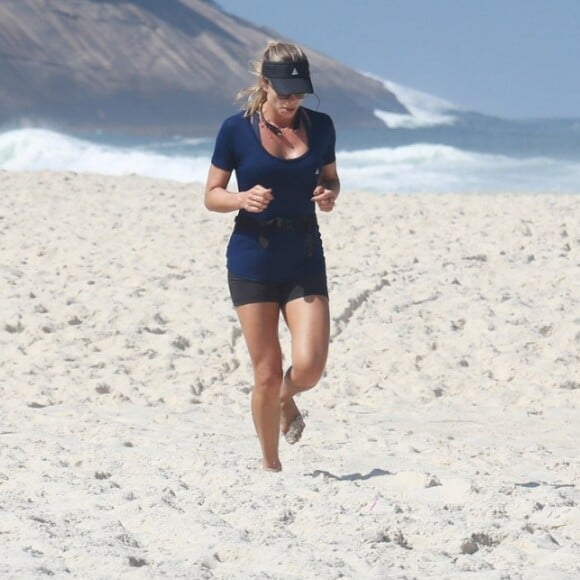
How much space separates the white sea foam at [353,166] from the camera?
2594 centimetres

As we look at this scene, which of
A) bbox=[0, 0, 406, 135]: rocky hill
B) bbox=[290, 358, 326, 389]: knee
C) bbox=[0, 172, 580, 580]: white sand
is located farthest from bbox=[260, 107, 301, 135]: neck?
bbox=[0, 0, 406, 135]: rocky hill

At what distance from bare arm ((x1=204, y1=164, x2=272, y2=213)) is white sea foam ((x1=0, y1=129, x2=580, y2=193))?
1926cm

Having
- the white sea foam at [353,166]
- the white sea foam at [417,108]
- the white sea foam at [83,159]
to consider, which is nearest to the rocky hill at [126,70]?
the white sea foam at [417,108]

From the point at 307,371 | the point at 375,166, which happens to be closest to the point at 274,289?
the point at 307,371

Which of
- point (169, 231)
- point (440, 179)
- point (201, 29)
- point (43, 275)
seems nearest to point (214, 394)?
point (43, 275)

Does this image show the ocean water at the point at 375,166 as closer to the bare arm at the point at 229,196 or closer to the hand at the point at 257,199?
the bare arm at the point at 229,196

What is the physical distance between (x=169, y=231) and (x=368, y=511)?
7.01 metres

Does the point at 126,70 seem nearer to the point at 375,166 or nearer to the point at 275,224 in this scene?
the point at 375,166

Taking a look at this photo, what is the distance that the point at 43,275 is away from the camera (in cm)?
916

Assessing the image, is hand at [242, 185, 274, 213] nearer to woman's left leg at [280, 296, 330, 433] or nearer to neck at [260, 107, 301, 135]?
neck at [260, 107, 301, 135]

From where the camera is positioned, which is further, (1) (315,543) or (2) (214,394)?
(2) (214,394)

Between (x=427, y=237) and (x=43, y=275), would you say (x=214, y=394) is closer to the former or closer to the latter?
(x=43, y=275)

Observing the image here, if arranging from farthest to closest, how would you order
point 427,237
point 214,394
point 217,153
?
point 427,237 < point 214,394 < point 217,153

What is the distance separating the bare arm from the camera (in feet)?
14.0
